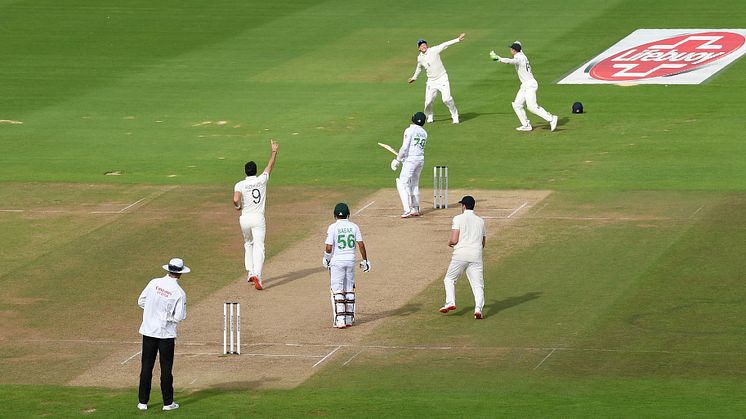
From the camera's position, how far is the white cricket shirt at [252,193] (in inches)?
1085

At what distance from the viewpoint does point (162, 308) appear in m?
20.7

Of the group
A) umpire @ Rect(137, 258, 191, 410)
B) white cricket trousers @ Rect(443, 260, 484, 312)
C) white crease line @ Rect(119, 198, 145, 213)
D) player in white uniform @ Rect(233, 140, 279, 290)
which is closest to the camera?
umpire @ Rect(137, 258, 191, 410)

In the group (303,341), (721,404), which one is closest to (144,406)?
(303,341)

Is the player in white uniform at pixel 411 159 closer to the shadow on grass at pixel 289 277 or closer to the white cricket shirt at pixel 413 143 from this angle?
the white cricket shirt at pixel 413 143

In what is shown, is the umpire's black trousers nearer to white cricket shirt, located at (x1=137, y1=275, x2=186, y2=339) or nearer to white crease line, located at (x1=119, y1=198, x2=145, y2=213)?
white cricket shirt, located at (x1=137, y1=275, x2=186, y2=339)

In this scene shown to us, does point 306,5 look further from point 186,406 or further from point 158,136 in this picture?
point 186,406

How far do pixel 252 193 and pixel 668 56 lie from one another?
24.0 meters

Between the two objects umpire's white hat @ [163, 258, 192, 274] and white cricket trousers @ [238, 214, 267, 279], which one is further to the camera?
white cricket trousers @ [238, 214, 267, 279]

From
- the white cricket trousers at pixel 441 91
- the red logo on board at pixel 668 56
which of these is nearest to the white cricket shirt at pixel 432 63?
the white cricket trousers at pixel 441 91

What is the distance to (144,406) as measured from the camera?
20875 mm

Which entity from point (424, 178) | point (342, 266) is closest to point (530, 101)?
point (424, 178)

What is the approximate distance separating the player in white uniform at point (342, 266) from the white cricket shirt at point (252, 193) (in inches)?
116

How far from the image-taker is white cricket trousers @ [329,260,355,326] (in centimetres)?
2492

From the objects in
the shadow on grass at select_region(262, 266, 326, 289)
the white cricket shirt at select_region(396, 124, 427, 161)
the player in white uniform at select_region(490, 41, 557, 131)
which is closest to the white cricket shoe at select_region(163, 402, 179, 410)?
the shadow on grass at select_region(262, 266, 326, 289)
